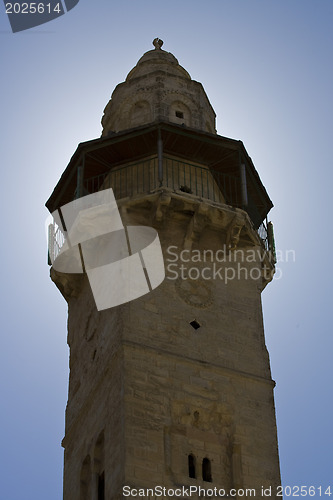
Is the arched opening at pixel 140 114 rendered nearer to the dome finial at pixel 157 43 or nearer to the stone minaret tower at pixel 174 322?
the stone minaret tower at pixel 174 322

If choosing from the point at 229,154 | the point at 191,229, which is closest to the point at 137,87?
the point at 229,154

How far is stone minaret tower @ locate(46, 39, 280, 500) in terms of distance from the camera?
63.3 feet

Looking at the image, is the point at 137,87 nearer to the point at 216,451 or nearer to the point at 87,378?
the point at 87,378

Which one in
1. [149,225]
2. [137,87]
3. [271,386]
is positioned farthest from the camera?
[137,87]

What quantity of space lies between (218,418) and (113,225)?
197 inches

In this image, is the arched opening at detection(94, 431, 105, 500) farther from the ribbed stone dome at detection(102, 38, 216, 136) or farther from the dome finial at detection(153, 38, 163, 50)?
the dome finial at detection(153, 38, 163, 50)

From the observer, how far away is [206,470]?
19250 millimetres

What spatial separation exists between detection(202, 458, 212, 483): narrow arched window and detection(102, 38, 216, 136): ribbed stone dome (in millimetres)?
8880

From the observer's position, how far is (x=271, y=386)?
825 inches

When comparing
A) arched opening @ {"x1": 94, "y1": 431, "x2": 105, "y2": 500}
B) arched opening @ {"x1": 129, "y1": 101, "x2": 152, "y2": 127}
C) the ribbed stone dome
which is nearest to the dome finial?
the ribbed stone dome

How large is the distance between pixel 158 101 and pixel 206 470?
9.86 metres

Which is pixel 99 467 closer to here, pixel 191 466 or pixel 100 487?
pixel 100 487

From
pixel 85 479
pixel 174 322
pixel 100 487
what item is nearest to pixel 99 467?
pixel 100 487

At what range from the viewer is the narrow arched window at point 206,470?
1911 centimetres
